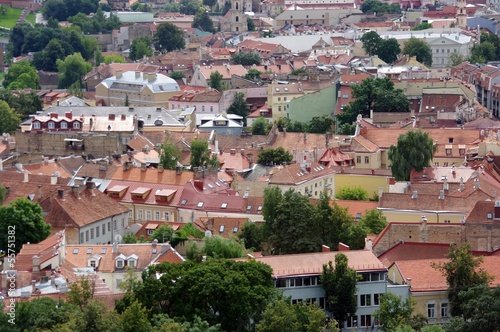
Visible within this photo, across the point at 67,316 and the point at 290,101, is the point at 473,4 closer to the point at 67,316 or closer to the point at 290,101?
the point at 290,101

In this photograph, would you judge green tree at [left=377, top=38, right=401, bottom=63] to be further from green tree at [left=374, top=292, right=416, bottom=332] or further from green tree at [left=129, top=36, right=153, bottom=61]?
green tree at [left=374, top=292, right=416, bottom=332]

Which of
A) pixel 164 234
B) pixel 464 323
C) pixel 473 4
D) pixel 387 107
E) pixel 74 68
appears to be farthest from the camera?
pixel 473 4

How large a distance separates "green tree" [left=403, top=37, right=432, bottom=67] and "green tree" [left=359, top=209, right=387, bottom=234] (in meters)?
60.4

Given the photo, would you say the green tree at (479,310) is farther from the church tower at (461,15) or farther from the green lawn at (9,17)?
the green lawn at (9,17)

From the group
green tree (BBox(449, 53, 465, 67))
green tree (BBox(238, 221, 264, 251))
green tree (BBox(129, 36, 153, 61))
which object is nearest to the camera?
green tree (BBox(238, 221, 264, 251))

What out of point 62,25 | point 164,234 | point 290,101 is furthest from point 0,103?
point 62,25

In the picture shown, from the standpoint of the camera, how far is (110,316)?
37.4 metres

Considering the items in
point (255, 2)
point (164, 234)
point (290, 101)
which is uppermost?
point (164, 234)

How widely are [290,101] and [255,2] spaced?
86.0 metres

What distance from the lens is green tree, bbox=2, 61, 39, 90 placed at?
10681 centimetres

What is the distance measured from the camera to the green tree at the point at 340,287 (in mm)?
41906

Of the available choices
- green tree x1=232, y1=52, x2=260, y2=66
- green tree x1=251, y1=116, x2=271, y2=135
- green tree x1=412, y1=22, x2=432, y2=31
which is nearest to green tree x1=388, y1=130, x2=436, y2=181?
green tree x1=251, y1=116, x2=271, y2=135

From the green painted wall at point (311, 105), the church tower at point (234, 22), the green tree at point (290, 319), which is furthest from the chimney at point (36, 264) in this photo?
the church tower at point (234, 22)

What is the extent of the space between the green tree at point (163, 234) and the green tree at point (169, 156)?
1237 cm
